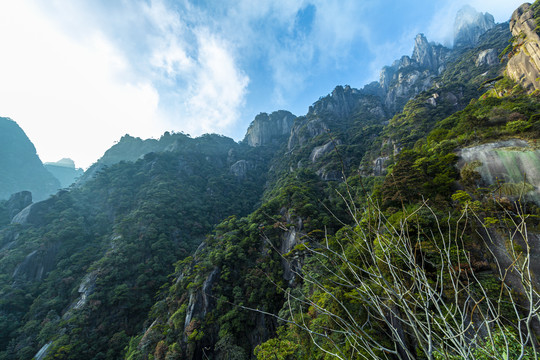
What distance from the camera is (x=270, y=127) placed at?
265ft

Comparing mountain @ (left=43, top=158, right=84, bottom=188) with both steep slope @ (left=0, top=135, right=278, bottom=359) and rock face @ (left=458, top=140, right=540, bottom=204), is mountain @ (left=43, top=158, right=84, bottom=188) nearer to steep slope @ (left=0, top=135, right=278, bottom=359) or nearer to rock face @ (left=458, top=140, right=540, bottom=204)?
steep slope @ (left=0, top=135, right=278, bottom=359)

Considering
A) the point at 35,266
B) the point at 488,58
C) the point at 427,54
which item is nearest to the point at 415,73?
the point at 427,54

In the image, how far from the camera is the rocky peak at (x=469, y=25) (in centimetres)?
6994

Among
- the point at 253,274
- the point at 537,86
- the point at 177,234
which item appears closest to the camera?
the point at 253,274

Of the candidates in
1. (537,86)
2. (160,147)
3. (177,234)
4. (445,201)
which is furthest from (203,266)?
(160,147)

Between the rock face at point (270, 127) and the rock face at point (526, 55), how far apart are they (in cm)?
5978

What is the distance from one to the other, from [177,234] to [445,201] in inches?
1185

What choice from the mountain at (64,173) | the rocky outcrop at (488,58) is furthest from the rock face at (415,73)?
the mountain at (64,173)

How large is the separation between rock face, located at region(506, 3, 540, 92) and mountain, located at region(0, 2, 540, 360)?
1.84 feet

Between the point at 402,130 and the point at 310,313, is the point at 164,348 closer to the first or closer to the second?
the point at 310,313

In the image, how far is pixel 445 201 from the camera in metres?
9.60

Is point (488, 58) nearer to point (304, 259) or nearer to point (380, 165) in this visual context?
point (380, 165)

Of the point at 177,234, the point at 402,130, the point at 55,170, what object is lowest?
the point at 177,234

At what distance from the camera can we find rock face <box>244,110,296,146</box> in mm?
78438
